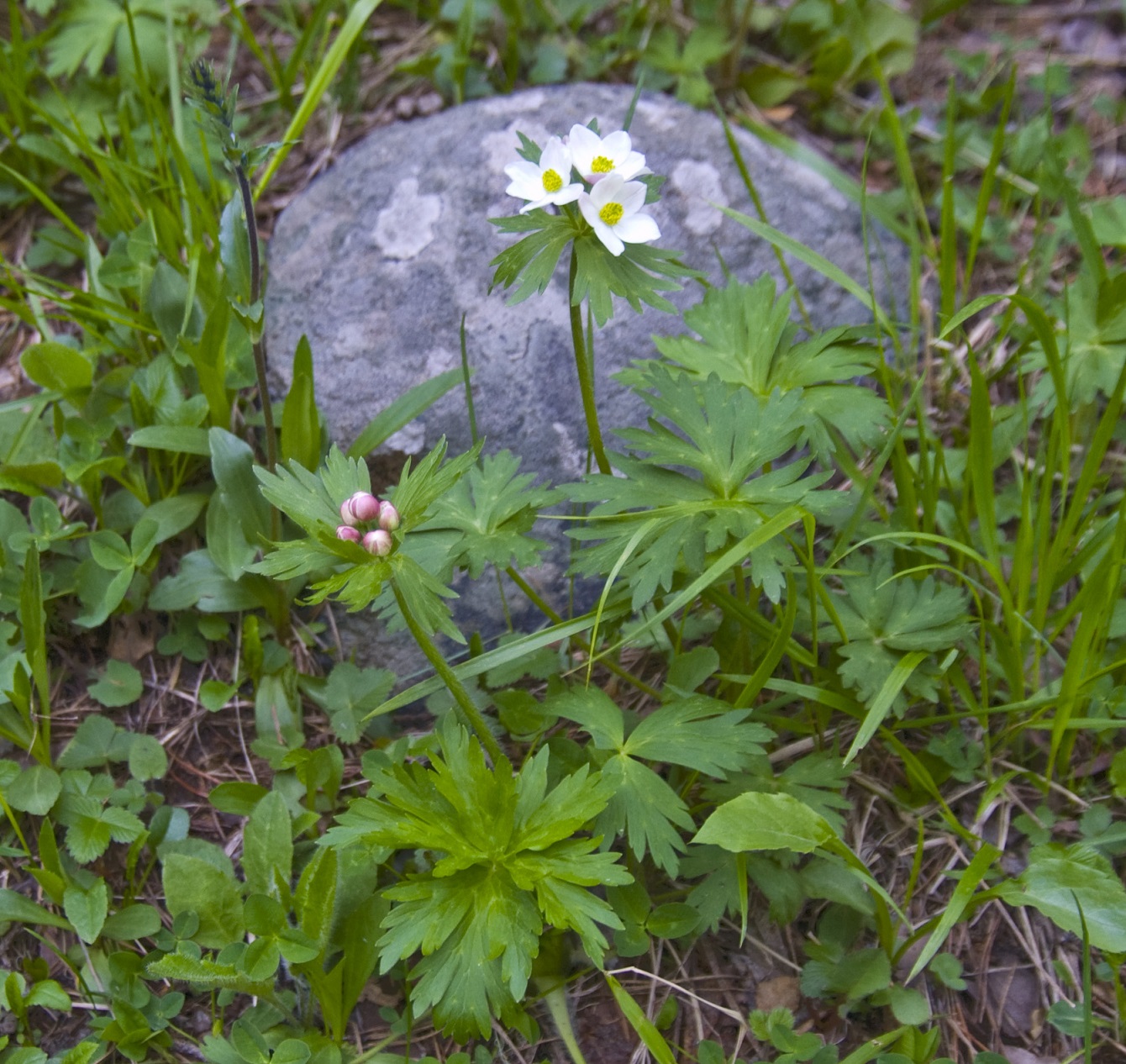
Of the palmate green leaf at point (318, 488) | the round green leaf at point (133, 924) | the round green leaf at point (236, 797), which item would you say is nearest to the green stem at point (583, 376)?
the palmate green leaf at point (318, 488)

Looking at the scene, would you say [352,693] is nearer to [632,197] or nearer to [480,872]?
[480,872]

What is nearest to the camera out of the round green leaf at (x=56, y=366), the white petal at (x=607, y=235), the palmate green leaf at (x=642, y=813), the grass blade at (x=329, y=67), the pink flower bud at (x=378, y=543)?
the pink flower bud at (x=378, y=543)

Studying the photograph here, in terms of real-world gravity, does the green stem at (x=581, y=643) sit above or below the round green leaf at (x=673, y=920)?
above

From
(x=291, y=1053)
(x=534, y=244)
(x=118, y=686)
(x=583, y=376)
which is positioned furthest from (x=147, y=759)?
(x=534, y=244)

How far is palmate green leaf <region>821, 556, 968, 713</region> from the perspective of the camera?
6.27 feet

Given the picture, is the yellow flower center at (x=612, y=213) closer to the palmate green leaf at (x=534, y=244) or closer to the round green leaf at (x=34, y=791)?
the palmate green leaf at (x=534, y=244)

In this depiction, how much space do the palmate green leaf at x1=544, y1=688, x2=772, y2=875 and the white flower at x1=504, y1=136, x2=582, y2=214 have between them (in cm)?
91

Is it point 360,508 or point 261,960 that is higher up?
point 360,508

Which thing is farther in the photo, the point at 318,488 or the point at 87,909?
the point at 87,909

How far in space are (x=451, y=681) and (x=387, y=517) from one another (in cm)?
35

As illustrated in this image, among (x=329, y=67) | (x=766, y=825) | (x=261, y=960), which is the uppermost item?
(x=329, y=67)

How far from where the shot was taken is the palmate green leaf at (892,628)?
191 centimetres

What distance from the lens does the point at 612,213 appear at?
1640 millimetres

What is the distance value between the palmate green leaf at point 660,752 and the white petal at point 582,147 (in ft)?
3.19
